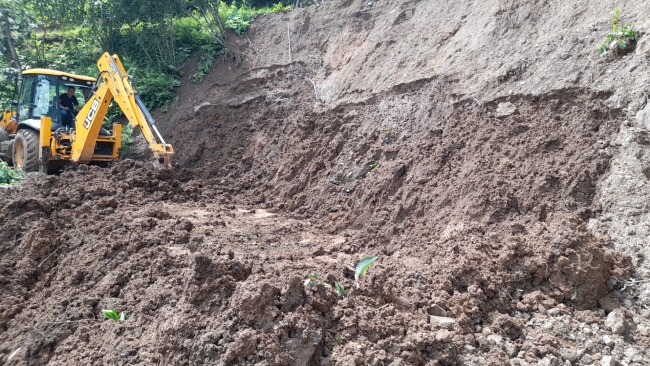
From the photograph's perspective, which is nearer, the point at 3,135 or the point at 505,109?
the point at 505,109

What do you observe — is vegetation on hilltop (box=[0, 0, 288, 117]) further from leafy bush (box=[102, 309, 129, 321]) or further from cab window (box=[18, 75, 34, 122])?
leafy bush (box=[102, 309, 129, 321])

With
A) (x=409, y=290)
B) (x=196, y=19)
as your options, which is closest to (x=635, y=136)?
(x=409, y=290)

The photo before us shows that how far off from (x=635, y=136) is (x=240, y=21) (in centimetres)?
1094

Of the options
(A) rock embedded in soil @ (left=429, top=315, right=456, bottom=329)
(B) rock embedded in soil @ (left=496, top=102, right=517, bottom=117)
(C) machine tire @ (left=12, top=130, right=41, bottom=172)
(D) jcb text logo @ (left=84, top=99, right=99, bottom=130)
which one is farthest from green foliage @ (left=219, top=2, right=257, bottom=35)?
(A) rock embedded in soil @ (left=429, top=315, right=456, bottom=329)

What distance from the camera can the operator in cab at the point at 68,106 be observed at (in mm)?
9727

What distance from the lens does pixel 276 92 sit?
10711 mm

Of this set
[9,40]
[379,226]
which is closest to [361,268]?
[379,226]

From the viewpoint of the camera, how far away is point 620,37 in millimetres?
5762

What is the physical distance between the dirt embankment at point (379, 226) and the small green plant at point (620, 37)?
20cm

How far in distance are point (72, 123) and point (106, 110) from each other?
2062mm

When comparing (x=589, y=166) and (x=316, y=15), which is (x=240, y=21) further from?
(x=589, y=166)

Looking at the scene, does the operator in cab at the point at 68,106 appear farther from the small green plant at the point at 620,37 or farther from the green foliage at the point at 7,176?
the small green plant at the point at 620,37

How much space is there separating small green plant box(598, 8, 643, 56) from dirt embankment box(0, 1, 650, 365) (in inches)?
7.8

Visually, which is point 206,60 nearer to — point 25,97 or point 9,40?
point 25,97
